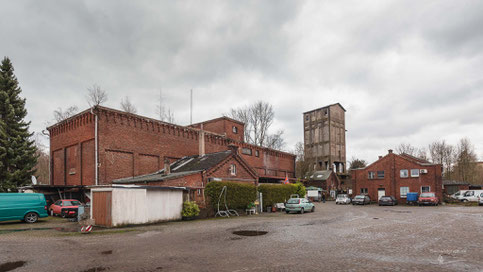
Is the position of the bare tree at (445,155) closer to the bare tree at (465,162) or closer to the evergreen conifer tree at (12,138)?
the bare tree at (465,162)

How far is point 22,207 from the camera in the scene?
1883 cm

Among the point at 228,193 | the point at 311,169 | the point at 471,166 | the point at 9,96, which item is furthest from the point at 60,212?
the point at 471,166

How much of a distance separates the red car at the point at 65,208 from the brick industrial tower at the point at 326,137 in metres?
50.5

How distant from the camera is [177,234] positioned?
14562 mm

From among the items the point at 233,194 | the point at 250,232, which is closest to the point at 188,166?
the point at 233,194

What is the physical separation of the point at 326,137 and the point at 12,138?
51.9 m

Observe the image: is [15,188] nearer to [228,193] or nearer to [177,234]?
[228,193]

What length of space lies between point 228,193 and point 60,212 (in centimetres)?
1238

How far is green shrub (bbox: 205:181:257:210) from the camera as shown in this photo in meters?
24.8

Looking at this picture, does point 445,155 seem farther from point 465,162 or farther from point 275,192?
point 275,192

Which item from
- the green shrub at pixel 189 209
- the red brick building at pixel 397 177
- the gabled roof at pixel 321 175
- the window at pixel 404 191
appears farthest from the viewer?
the gabled roof at pixel 321 175

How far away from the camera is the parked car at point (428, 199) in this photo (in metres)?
39.3

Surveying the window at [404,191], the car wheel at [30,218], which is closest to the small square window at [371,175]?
the window at [404,191]

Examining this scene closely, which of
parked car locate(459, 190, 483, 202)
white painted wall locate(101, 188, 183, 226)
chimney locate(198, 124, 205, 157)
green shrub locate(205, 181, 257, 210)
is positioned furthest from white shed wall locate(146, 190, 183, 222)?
parked car locate(459, 190, 483, 202)
